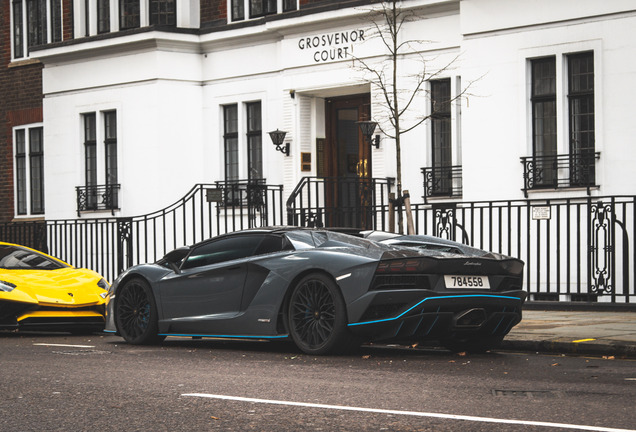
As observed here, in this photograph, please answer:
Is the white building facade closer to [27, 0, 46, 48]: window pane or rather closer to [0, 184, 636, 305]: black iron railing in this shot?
[0, 184, 636, 305]: black iron railing

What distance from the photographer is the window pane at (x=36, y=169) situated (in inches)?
1073

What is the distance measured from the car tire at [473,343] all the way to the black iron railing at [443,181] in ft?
29.8

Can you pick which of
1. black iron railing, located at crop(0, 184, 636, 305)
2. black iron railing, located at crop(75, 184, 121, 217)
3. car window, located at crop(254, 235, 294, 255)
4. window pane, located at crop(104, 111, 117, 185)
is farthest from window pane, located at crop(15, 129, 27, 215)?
car window, located at crop(254, 235, 294, 255)

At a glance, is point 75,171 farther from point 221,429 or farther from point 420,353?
point 221,429

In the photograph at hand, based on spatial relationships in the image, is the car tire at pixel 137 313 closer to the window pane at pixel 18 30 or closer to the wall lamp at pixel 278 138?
the wall lamp at pixel 278 138

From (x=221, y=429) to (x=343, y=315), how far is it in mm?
3796

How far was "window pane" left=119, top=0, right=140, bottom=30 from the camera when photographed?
2478cm

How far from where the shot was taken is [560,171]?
18109 mm

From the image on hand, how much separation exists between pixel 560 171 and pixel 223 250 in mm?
8319

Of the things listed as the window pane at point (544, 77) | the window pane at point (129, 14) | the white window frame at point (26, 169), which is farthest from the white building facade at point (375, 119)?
the white window frame at point (26, 169)

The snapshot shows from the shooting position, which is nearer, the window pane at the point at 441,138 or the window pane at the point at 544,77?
the window pane at the point at 544,77

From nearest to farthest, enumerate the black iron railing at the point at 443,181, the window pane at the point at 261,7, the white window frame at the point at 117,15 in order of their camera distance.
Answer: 1. the black iron railing at the point at 443,181
2. the window pane at the point at 261,7
3. the white window frame at the point at 117,15

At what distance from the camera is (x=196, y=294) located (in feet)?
37.6

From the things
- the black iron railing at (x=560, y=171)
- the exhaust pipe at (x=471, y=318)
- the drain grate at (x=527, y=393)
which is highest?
the black iron railing at (x=560, y=171)
